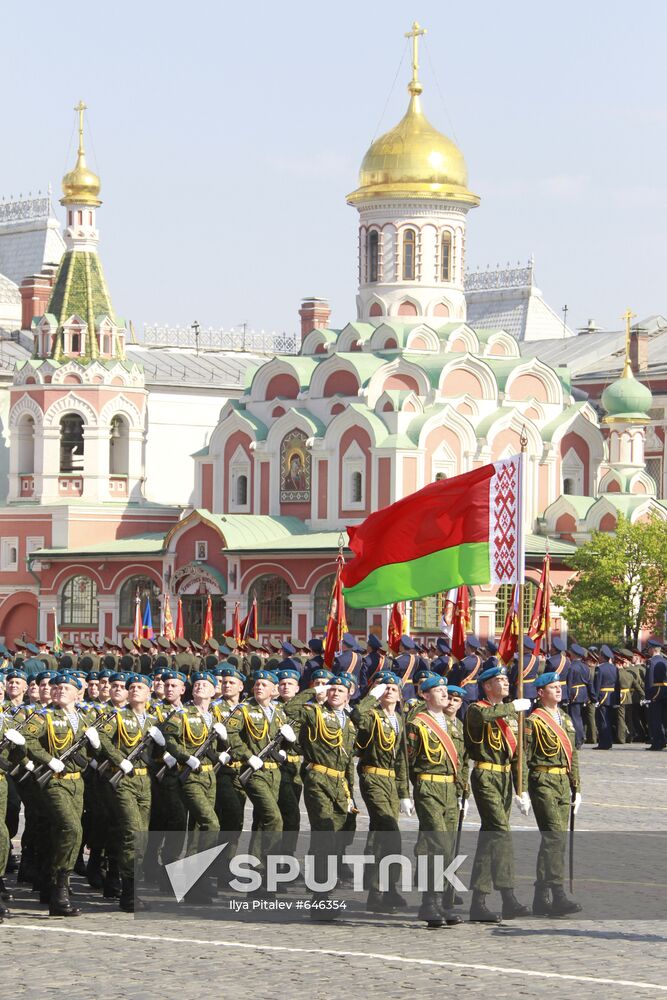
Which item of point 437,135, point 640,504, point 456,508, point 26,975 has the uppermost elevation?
point 437,135

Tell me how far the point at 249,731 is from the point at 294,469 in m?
34.8

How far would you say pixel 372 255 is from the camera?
50.7m

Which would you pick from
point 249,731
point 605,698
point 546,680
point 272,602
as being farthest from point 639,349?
point 546,680

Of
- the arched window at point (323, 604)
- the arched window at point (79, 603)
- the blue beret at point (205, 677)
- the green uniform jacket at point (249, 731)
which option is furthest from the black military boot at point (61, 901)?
the arched window at point (79, 603)

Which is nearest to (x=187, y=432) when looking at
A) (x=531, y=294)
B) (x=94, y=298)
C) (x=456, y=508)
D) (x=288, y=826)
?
(x=94, y=298)

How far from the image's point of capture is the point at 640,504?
151 ft

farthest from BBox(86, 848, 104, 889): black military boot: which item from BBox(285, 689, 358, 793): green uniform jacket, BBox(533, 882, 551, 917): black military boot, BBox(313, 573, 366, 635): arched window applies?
BBox(313, 573, 366, 635): arched window

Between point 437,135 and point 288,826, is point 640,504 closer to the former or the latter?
point 437,135

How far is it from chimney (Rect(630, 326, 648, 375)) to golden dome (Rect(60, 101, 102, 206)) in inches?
648

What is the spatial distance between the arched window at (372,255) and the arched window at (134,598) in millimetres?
9222

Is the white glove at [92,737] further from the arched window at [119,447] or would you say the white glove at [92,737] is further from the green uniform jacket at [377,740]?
the arched window at [119,447]

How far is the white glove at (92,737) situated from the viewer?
12.9 m

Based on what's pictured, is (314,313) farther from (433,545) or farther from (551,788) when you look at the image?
(551,788)

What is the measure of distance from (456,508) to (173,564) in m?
30.5
